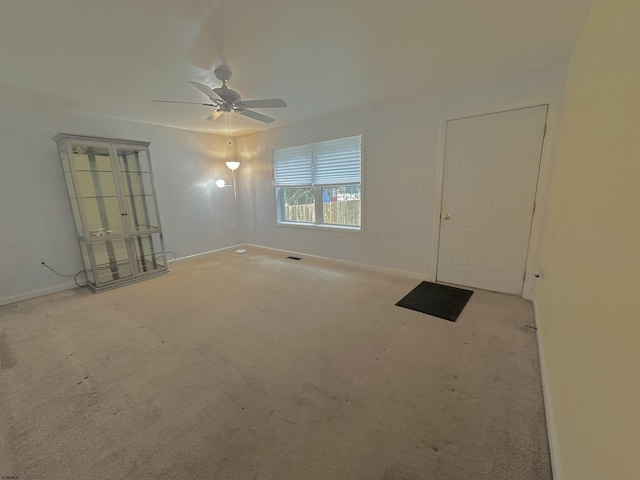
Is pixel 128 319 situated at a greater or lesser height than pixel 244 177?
lesser

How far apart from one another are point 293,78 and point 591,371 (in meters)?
3.05

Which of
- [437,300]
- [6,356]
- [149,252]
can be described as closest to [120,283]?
[149,252]

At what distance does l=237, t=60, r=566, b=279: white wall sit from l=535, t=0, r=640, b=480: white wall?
98 cm

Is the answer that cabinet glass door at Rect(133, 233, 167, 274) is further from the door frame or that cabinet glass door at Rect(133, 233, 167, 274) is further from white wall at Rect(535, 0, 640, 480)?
white wall at Rect(535, 0, 640, 480)

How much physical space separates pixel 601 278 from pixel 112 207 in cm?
497

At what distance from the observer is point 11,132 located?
3033 millimetres

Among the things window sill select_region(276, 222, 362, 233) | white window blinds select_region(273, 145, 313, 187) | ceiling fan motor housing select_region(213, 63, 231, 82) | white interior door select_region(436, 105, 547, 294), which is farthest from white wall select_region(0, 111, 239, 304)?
white interior door select_region(436, 105, 547, 294)

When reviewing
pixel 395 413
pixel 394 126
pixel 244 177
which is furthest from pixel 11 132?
pixel 395 413

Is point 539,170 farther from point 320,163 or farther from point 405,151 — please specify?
point 320,163

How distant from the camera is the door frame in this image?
253cm

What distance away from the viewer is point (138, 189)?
13.0 ft

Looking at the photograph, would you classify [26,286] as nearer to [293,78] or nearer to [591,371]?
[293,78]

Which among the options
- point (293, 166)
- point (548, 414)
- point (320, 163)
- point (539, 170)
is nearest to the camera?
point (548, 414)

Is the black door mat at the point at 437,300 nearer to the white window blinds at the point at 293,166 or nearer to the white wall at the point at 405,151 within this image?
the white wall at the point at 405,151
